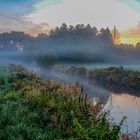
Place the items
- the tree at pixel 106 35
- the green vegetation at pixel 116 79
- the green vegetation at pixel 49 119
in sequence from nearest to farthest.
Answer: the green vegetation at pixel 49 119 < the green vegetation at pixel 116 79 < the tree at pixel 106 35

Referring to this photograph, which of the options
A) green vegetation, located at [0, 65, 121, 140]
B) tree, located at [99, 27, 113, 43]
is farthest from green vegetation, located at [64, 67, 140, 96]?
tree, located at [99, 27, 113, 43]

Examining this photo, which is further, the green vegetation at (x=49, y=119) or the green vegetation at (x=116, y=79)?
the green vegetation at (x=116, y=79)

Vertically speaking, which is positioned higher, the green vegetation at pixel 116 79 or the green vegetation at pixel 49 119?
the green vegetation at pixel 49 119

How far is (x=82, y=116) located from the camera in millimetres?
13719

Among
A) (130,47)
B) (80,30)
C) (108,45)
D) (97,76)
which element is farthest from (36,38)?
(97,76)

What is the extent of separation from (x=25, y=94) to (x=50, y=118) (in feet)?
16.1

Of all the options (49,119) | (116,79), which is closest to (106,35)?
(116,79)

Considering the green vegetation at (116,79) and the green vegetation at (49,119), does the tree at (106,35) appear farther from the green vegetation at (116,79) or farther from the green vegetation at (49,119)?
the green vegetation at (49,119)

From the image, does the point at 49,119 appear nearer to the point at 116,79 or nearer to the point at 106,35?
the point at 116,79

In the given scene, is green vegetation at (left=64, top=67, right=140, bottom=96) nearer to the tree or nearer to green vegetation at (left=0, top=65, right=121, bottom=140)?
green vegetation at (left=0, top=65, right=121, bottom=140)

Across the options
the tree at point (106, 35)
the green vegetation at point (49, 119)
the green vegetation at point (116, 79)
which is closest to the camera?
the green vegetation at point (49, 119)

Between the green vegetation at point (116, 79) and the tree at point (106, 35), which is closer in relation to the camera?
→ the green vegetation at point (116, 79)

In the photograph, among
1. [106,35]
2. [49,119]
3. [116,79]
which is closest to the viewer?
[49,119]

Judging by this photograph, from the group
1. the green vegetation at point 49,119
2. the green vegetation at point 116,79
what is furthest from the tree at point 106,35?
the green vegetation at point 49,119
